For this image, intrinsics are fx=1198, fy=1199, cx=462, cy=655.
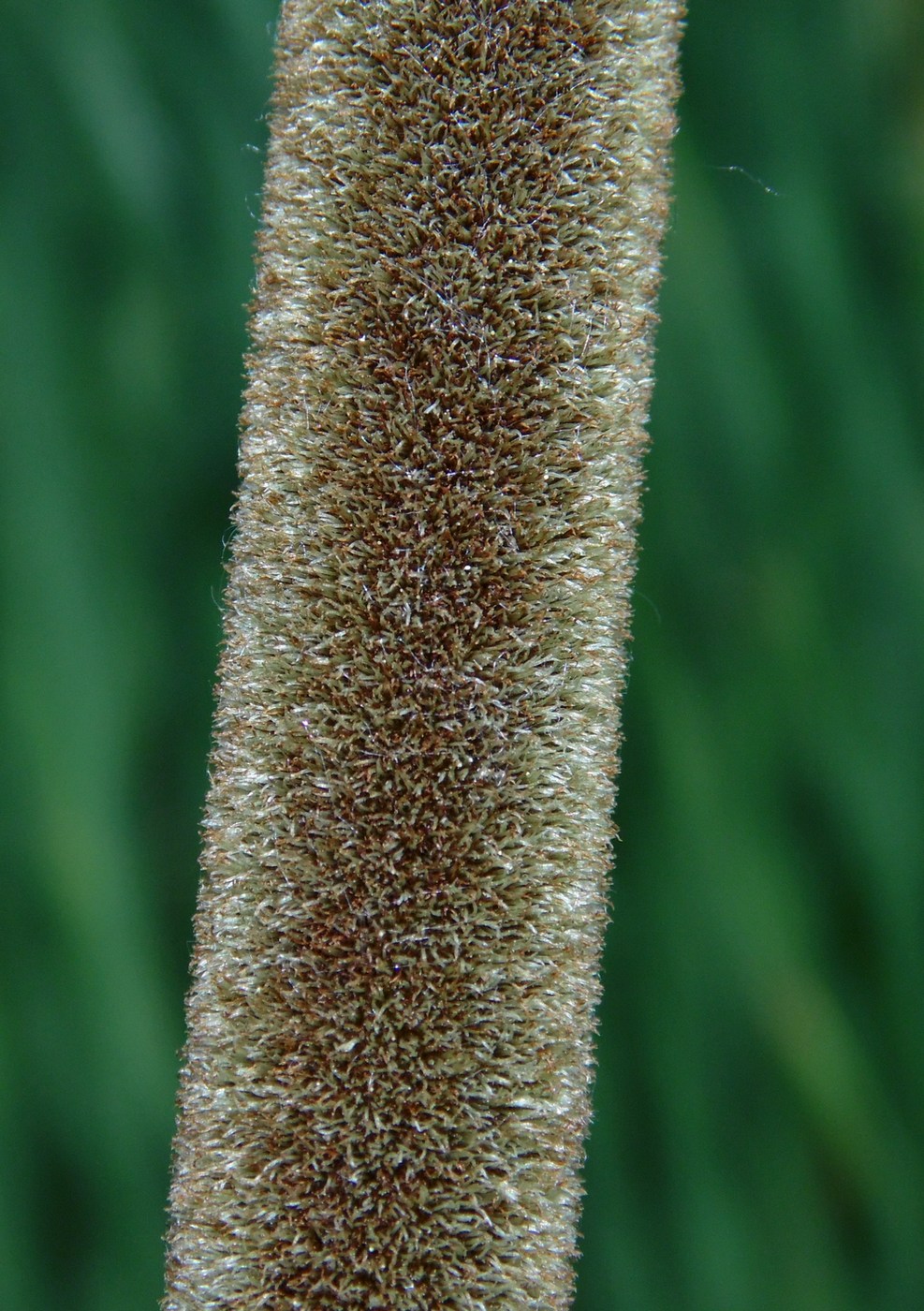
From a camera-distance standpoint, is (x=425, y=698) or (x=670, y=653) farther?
(x=670, y=653)

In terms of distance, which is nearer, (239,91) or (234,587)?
(234,587)

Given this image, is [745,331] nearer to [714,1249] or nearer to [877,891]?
[877,891]

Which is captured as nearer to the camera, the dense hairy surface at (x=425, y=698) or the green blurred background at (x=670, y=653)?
the dense hairy surface at (x=425, y=698)

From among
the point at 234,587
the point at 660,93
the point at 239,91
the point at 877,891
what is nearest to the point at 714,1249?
the point at 877,891

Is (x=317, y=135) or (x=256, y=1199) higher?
(x=317, y=135)
